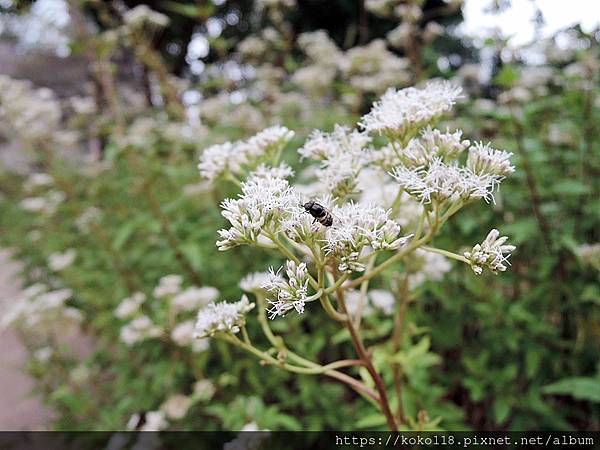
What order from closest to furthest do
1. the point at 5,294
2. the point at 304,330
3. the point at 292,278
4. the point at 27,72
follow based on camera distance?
the point at 292,278
the point at 304,330
the point at 5,294
the point at 27,72

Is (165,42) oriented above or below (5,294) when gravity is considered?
above

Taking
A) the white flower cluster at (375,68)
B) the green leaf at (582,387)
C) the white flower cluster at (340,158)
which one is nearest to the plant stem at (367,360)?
the white flower cluster at (340,158)

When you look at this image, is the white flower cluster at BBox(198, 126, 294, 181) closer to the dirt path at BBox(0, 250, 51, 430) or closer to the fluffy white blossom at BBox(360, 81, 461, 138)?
the fluffy white blossom at BBox(360, 81, 461, 138)

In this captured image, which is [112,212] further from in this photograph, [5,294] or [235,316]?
[5,294]

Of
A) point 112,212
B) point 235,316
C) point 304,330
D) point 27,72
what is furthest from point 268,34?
point 27,72

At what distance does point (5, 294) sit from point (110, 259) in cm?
520

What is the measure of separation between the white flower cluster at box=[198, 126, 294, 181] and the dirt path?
9.87ft

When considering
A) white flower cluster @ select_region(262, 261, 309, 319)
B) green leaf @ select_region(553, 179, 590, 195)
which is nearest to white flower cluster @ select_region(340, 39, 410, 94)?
green leaf @ select_region(553, 179, 590, 195)

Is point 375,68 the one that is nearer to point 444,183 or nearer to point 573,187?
point 573,187

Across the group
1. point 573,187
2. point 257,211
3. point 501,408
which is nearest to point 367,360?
point 257,211

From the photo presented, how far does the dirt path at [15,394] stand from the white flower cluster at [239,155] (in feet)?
9.87

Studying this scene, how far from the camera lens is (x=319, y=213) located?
108 centimetres

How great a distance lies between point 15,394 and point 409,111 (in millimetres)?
5131

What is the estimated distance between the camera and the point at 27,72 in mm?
16781
